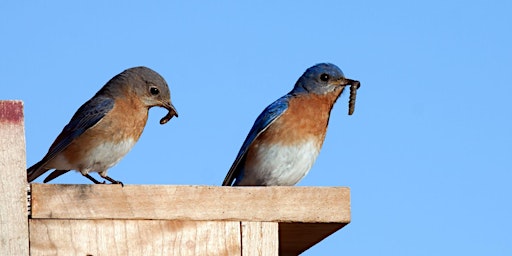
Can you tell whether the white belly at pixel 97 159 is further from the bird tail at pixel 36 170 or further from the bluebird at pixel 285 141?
the bluebird at pixel 285 141

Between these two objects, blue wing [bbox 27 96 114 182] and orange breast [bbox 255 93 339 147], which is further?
orange breast [bbox 255 93 339 147]

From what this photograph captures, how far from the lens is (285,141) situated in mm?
6547

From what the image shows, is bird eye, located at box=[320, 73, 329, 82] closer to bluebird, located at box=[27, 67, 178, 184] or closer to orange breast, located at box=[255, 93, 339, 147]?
orange breast, located at box=[255, 93, 339, 147]

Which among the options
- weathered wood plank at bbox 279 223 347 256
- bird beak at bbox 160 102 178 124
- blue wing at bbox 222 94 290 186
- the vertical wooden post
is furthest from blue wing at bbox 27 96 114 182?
weathered wood plank at bbox 279 223 347 256

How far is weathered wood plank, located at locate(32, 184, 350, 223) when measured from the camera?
4.89m

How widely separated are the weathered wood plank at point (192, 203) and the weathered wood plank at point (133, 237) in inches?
1.4

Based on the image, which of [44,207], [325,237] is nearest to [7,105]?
[44,207]

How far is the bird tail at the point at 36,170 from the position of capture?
6113mm

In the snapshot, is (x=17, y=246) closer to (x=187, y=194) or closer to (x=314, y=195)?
(x=187, y=194)

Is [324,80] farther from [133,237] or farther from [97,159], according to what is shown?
[133,237]

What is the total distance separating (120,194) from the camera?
4984 millimetres

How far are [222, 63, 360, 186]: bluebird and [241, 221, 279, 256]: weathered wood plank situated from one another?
52.4 inches

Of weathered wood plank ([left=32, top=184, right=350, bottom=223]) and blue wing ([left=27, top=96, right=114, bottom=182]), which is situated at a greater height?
blue wing ([left=27, top=96, right=114, bottom=182])

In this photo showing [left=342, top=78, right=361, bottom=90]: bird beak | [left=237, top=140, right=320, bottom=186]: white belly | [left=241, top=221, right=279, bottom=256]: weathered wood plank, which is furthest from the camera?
[left=342, top=78, right=361, bottom=90]: bird beak
